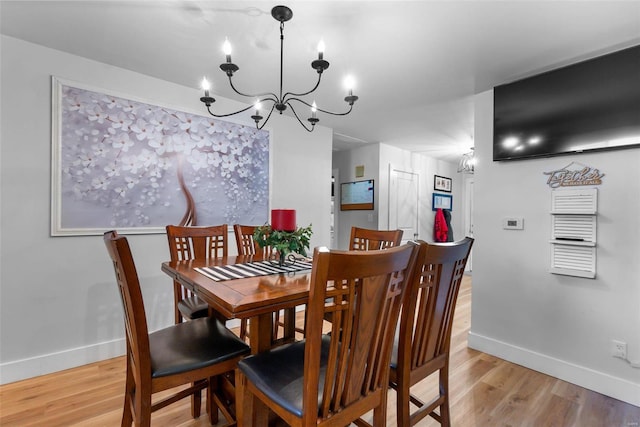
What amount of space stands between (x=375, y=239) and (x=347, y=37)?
4.58 ft

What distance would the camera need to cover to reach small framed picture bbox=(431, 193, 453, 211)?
5488mm

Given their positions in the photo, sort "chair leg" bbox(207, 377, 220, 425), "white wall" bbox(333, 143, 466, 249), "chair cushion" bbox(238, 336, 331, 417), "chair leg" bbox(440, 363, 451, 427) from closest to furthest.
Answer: "chair cushion" bbox(238, 336, 331, 417)
"chair leg" bbox(440, 363, 451, 427)
"chair leg" bbox(207, 377, 220, 425)
"white wall" bbox(333, 143, 466, 249)

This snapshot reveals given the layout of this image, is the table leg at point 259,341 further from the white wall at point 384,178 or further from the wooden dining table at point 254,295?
the white wall at point 384,178

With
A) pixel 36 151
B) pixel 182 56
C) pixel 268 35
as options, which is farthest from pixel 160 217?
pixel 268 35

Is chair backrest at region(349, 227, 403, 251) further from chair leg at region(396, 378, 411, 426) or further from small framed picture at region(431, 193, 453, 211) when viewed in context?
small framed picture at region(431, 193, 453, 211)

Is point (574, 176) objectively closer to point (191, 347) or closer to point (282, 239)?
point (282, 239)

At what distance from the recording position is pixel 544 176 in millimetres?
2303

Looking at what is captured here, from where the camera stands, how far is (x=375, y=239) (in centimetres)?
216

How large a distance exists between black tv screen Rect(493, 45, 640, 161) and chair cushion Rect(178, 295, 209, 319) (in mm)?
2640

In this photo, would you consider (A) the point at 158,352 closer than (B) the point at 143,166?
Yes

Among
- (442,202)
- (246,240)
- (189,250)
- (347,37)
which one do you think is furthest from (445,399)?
(442,202)

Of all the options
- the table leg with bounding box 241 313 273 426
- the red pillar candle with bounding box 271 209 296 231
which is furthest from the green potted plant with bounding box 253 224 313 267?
the table leg with bounding box 241 313 273 426

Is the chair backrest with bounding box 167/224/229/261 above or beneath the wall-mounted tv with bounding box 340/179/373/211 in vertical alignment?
beneath

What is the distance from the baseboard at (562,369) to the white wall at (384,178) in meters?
2.28
